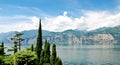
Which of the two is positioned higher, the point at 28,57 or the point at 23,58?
the point at 28,57

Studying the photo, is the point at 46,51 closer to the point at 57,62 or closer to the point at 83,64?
the point at 57,62

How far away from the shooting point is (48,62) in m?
58.6

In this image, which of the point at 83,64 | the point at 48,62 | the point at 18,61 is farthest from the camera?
the point at 83,64

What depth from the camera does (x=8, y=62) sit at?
41219mm

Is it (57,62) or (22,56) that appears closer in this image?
(22,56)

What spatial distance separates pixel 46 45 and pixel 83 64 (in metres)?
87.8

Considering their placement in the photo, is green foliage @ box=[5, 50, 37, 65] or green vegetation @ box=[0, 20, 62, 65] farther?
green vegetation @ box=[0, 20, 62, 65]

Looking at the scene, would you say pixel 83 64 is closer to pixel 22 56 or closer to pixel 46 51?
pixel 46 51

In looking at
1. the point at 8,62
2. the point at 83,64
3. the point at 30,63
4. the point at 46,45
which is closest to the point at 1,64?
the point at 8,62

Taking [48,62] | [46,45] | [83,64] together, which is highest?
[46,45]

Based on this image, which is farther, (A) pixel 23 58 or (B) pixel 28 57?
(B) pixel 28 57

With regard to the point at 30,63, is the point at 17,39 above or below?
above

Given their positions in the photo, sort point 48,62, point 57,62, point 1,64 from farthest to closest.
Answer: point 48,62
point 57,62
point 1,64

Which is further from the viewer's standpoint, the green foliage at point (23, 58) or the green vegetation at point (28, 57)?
the green vegetation at point (28, 57)
